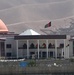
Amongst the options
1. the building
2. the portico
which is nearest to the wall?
the building

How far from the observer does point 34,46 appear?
8381 cm

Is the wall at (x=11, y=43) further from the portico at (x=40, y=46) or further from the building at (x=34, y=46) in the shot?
the portico at (x=40, y=46)

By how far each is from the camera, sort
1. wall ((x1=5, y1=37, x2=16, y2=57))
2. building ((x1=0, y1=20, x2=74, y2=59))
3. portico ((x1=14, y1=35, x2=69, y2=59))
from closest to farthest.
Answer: portico ((x1=14, y1=35, x2=69, y2=59)) → building ((x1=0, y1=20, x2=74, y2=59)) → wall ((x1=5, y1=37, x2=16, y2=57))

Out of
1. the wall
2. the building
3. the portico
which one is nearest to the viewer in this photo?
the portico

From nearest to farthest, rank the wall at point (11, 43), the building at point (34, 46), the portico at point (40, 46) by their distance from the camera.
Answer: the portico at point (40, 46)
the building at point (34, 46)
the wall at point (11, 43)

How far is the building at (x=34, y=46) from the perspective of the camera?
266 ft

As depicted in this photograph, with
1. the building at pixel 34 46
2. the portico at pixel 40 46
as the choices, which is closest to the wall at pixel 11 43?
the building at pixel 34 46

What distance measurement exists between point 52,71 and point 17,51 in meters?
25.5

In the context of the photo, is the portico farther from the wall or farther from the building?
the wall

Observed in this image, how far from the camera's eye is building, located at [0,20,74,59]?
81000mm

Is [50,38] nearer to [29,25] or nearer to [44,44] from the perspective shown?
[44,44]

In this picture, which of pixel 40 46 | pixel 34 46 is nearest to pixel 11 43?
pixel 34 46

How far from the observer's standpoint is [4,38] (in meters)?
86.4

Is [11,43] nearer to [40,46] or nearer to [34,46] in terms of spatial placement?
[34,46]
